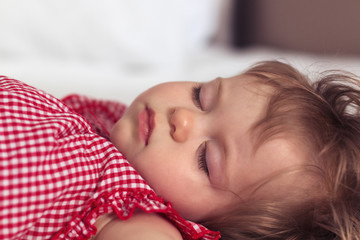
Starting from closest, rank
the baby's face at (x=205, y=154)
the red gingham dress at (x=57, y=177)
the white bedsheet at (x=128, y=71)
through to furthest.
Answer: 1. the red gingham dress at (x=57, y=177)
2. the baby's face at (x=205, y=154)
3. the white bedsheet at (x=128, y=71)

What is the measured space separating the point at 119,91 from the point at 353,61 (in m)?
0.69

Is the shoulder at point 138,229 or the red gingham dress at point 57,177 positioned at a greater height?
the red gingham dress at point 57,177

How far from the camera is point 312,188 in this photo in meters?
0.77

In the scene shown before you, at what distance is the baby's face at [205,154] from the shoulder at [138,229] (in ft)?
0.17

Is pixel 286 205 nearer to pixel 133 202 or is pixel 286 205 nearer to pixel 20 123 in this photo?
pixel 133 202

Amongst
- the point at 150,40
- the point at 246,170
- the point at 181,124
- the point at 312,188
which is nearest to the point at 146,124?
the point at 181,124

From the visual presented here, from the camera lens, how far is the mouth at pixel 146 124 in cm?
82

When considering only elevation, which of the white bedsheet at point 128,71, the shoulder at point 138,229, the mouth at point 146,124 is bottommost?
the shoulder at point 138,229

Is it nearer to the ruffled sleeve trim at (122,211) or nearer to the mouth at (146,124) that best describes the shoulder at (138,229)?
the ruffled sleeve trim at (122,211)

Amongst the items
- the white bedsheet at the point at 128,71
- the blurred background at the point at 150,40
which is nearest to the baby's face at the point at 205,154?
the white bedsheet at the point at 128,71

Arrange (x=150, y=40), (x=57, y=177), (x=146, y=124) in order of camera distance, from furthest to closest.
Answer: (x=150, y=40)
(x=146, y=124)
(x=57, y=177)


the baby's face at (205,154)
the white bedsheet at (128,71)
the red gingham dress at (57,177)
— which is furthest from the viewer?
the white bedsheet at (128,71)

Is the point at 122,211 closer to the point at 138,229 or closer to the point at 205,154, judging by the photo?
the point at 138,229

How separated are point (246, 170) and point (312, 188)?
4.3 inches
